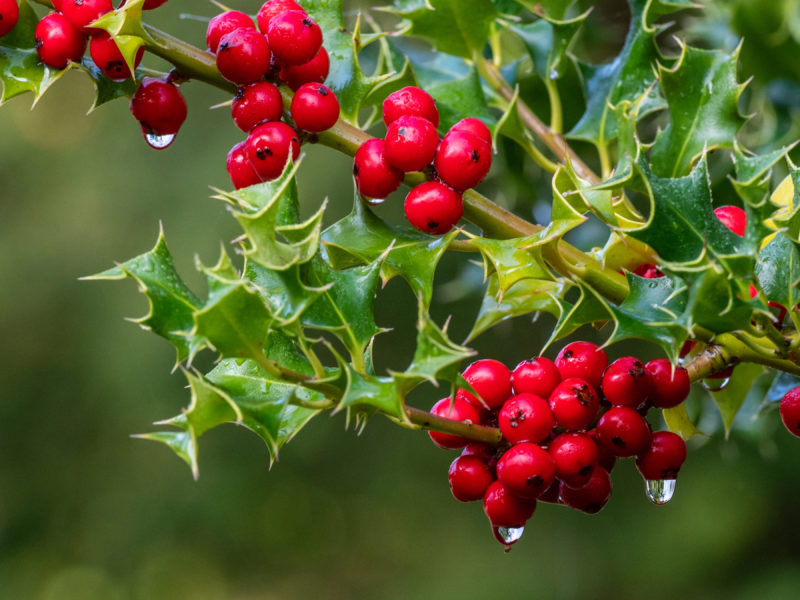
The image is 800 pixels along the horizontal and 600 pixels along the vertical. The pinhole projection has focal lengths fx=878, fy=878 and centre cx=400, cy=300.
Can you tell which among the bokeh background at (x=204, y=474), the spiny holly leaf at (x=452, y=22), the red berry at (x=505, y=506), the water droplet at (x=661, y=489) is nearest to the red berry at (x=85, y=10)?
the spiny holly leaf at (x=452, y=22)

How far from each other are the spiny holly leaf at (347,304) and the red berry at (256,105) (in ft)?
0.50

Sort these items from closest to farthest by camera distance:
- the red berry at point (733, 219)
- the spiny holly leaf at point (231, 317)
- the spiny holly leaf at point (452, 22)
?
the spiny holly leaf at point (231, 317), the red berry at point (733, 219), the spiny holly leaf at point (452, 22)

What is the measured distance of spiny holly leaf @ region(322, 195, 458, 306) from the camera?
84 centimetres

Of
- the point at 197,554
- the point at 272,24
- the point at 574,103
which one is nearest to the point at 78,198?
the point at 197,554

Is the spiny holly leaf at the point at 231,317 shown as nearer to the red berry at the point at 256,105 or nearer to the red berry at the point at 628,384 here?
the red berry at the point at 256,105

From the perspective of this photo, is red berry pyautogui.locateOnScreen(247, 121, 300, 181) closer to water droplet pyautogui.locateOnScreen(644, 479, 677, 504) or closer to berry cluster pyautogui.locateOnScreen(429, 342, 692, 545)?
berry cluster pyautogui.locateOnScreen(429, 342, 692, 545)

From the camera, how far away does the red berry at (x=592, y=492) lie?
2.71 feet

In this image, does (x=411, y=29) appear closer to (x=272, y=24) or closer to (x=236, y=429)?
(x=272, y=24)

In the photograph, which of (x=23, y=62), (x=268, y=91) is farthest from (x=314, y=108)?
(x=23, y=62)

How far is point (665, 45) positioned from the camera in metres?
2.32


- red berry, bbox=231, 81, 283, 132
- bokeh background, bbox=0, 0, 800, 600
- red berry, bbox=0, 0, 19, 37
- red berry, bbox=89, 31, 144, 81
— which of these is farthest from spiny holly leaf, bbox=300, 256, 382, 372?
bokeh background, bbox=0, 0, 800, 600

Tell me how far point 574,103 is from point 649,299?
746mm

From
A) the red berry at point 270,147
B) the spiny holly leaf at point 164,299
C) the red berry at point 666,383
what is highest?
the red berry at point 270,147

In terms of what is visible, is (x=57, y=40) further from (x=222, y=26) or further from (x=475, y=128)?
(x=475, y=128)
